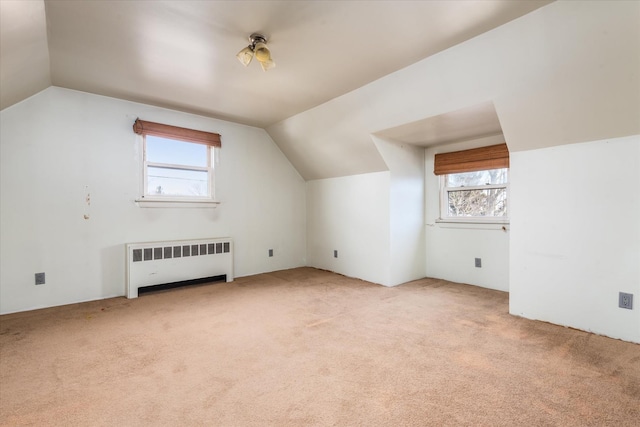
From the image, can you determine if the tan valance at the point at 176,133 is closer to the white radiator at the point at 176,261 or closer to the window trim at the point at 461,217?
the white radiator at the point at 176,261

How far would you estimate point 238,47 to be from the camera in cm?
239

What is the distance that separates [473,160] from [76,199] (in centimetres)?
483

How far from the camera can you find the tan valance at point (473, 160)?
11.5 ft

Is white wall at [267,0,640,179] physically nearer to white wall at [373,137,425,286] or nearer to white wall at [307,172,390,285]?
white wall at [373,137,425,286]

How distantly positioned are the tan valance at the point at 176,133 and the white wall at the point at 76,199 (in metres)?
0.13

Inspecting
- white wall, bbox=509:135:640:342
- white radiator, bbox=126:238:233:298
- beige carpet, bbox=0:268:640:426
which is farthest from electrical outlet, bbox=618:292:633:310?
white radiator, bbox=126:238:233:298

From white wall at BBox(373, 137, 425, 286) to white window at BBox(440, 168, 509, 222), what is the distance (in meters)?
0.36

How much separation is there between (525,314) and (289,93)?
3368mm

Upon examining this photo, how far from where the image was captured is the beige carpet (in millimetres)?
1494

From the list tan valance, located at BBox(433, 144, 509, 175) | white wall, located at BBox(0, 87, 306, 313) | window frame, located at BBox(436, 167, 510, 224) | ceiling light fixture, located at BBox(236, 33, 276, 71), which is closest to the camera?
ceiling light fixture, located at BBox(236, 33, 276, 71)

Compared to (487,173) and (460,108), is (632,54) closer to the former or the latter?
(460,108)

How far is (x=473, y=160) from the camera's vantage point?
3.74 m

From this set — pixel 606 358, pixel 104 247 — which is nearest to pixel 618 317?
pixel 606 358

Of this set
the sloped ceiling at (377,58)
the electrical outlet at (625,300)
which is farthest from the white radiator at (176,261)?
the electrical outlet at (625,300)
